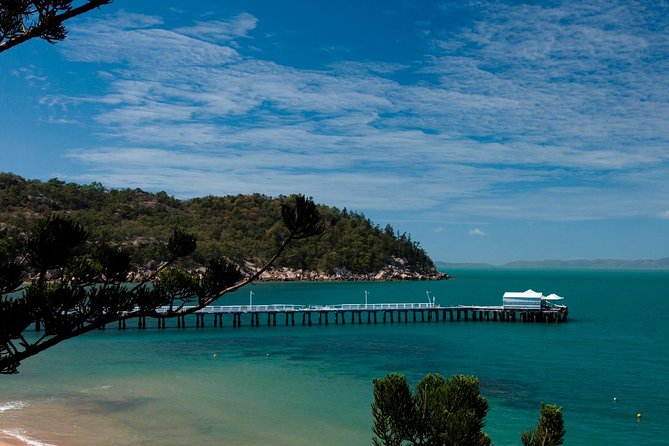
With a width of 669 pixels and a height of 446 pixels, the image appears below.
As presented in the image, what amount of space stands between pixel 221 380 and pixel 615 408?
22.3 metres

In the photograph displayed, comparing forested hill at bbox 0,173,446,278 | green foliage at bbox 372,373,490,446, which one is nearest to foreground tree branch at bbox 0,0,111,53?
green foliage at bbox 372,373,490,446

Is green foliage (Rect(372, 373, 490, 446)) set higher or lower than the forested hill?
lower

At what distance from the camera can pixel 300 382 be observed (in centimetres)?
3734

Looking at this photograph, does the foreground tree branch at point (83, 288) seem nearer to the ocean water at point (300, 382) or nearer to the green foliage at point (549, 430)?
the green foliage at point (549, 430)

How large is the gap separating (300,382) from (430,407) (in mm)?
20388

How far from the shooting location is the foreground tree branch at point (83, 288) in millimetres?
8789

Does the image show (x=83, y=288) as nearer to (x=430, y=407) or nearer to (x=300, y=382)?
(x=430, y=407)

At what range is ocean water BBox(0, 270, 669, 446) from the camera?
88.0ft

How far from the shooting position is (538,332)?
64.2 m

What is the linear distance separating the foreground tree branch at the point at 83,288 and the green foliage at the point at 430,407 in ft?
30.6

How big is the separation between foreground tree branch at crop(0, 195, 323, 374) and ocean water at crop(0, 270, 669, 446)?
1634 cm

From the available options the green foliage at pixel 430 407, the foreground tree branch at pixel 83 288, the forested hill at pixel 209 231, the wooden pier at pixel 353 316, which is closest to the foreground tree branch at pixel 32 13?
the foreground tree branch at pixel 83 288

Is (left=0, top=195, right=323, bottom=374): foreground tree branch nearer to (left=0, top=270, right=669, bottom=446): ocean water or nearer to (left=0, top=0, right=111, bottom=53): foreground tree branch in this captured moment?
(left=0, top=0, right=111, bottom=53): foreground tree branch

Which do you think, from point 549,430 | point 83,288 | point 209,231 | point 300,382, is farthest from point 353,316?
point 209,231
